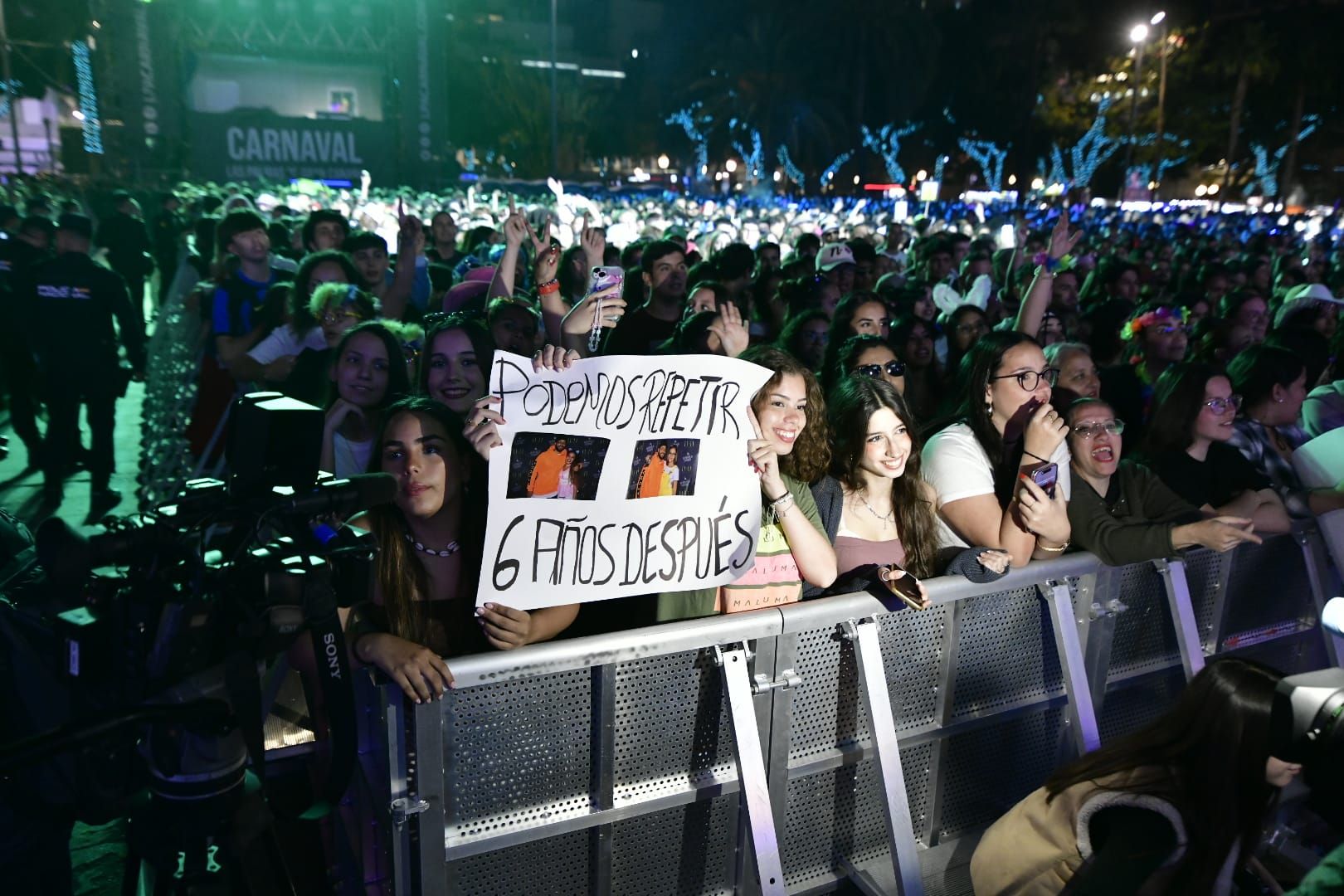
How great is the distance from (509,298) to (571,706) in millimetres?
3370

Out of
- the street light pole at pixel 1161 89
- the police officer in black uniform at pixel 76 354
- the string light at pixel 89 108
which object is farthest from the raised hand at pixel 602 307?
the string light at pixel 89 108

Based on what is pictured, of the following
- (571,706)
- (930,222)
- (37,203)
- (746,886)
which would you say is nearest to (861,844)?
(746,886)

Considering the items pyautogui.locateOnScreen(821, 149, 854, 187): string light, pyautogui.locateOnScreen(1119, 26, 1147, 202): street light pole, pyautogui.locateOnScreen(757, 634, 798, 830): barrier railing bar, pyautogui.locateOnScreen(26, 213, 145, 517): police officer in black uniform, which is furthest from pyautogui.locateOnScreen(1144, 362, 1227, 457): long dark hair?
pyautogui.locateOnScreen(821, 149, 854, 187): string light

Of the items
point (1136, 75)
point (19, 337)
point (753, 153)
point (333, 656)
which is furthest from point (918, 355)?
point (753, 153)

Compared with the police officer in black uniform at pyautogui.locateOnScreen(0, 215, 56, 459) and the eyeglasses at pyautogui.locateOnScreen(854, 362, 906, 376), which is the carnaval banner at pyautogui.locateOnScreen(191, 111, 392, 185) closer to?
the police officer in black uniform at pyautogui.locateOnScreen(0, 215, 56, 459)

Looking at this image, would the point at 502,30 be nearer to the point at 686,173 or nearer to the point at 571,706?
the point at 686,173

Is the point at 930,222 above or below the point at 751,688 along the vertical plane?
above

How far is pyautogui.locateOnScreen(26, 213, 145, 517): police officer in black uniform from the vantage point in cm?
724

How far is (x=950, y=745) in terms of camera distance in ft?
10.4

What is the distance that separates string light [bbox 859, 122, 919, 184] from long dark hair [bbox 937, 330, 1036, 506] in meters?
52.2

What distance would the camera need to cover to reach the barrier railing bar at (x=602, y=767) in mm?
2588

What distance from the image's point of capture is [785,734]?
2.83 metres

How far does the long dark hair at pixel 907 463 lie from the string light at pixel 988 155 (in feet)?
Answer: 170

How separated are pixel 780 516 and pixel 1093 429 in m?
1.42
